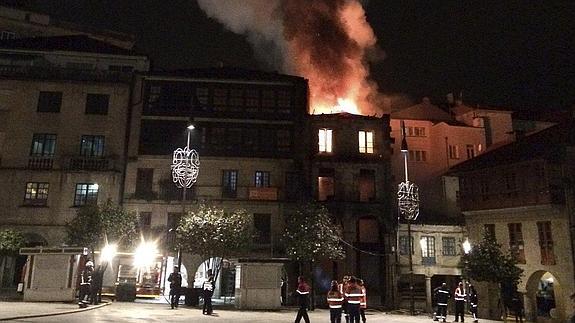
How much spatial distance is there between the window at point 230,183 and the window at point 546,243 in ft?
76.2

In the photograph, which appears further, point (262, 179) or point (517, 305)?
point (262, 179)

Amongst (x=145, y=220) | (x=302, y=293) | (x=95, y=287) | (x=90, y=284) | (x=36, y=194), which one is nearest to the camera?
(x=302, y=293)

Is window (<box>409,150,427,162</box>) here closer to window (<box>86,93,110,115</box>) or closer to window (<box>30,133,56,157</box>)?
window (<box>86,93,110,115</box>)

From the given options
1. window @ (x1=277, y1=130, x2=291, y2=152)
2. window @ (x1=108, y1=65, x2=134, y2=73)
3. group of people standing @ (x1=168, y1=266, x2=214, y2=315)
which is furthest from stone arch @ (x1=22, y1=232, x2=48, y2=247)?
window @ (x1=277, y1=130, x2=291, y2=152)

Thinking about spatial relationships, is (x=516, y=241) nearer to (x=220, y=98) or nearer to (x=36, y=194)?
(x=220, y=98)

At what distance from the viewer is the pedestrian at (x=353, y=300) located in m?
19.0

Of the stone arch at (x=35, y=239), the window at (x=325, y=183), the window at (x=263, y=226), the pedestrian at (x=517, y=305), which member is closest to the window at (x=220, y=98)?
the window at (x=263, y=226)

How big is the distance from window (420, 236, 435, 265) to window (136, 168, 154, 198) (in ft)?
79.7

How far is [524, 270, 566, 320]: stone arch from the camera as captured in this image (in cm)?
3061

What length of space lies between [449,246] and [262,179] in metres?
18.0

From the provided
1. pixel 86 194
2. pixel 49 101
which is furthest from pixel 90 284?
pixel 49 101

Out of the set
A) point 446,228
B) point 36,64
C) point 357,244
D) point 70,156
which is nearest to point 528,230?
point 446,228

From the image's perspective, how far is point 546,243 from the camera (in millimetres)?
31781

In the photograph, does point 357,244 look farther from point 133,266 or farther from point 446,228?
point 133,266
